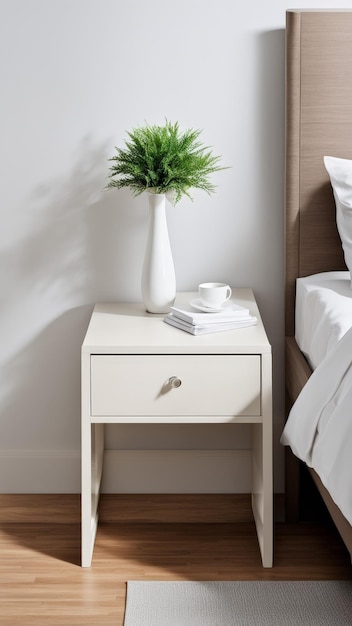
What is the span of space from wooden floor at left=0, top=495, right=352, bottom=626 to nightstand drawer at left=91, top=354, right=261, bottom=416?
1.42 feet

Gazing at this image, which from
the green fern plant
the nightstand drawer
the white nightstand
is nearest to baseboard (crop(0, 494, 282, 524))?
the white nightstand

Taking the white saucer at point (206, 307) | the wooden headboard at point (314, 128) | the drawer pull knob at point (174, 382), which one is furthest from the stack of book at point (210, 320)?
the wooden headboard at point (314, 128)

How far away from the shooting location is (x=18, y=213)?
2441mm

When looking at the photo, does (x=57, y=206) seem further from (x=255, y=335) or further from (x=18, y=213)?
(x=255, y=335)

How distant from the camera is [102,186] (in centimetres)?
242

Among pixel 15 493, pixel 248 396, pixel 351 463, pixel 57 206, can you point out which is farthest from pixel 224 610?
pixel 57 206

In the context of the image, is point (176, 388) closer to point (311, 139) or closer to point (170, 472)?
point (170, 472)

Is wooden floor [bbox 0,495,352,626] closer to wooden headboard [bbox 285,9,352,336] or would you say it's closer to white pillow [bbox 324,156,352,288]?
wooden headboard [bbox 285,9,352,336]

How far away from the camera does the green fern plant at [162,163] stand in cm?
216

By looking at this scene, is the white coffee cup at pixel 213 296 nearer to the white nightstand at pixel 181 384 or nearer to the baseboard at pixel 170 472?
the white nightstand at pixel 181 384

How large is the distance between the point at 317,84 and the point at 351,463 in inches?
49.9

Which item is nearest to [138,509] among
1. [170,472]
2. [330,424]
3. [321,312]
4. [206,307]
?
[170,472]

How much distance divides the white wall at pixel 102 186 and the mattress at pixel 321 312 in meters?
0.20

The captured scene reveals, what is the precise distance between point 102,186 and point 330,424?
3.76ft
